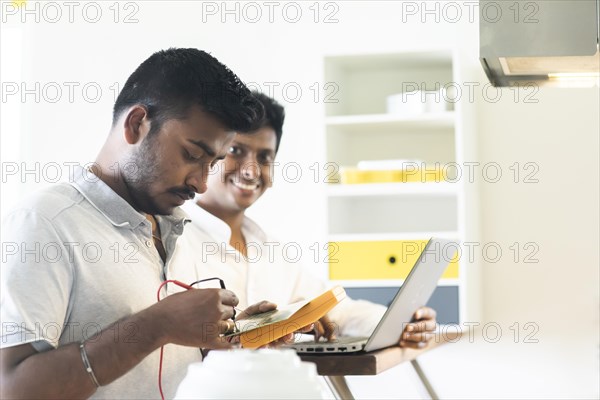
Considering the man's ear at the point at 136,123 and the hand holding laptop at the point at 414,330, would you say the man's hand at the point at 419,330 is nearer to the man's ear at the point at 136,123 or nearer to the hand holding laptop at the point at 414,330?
the hand holding laptop at the point at 414,330

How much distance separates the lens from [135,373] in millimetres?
1663

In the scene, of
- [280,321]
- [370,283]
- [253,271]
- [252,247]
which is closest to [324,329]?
[253,271]

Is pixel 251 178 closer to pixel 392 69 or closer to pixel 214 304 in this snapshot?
pixel 392 69

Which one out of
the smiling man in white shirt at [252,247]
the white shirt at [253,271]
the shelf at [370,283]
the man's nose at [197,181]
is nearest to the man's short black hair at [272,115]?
the smiling man in white shirt at [252,247]

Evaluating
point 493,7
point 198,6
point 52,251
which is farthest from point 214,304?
point 198,6

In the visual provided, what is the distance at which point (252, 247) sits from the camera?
2.70m

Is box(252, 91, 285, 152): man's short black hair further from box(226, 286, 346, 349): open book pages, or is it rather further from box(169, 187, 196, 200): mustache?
box(226, 286, 346, 349): open book pages

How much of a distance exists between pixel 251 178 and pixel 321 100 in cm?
79

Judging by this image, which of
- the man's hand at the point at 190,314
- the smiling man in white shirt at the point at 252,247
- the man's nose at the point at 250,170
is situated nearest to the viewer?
the man's hand at the point at 190,314

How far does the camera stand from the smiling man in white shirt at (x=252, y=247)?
7.98 feet

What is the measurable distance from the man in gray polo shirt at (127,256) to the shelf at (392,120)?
147 cm

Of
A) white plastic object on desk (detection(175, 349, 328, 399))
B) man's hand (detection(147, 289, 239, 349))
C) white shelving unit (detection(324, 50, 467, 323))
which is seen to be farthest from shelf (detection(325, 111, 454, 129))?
white plastic object on desk (detection(175, 349, 328, 399))

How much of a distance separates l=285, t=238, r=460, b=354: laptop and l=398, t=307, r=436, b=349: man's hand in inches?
0.8

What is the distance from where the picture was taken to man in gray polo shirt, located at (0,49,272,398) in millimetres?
1450
